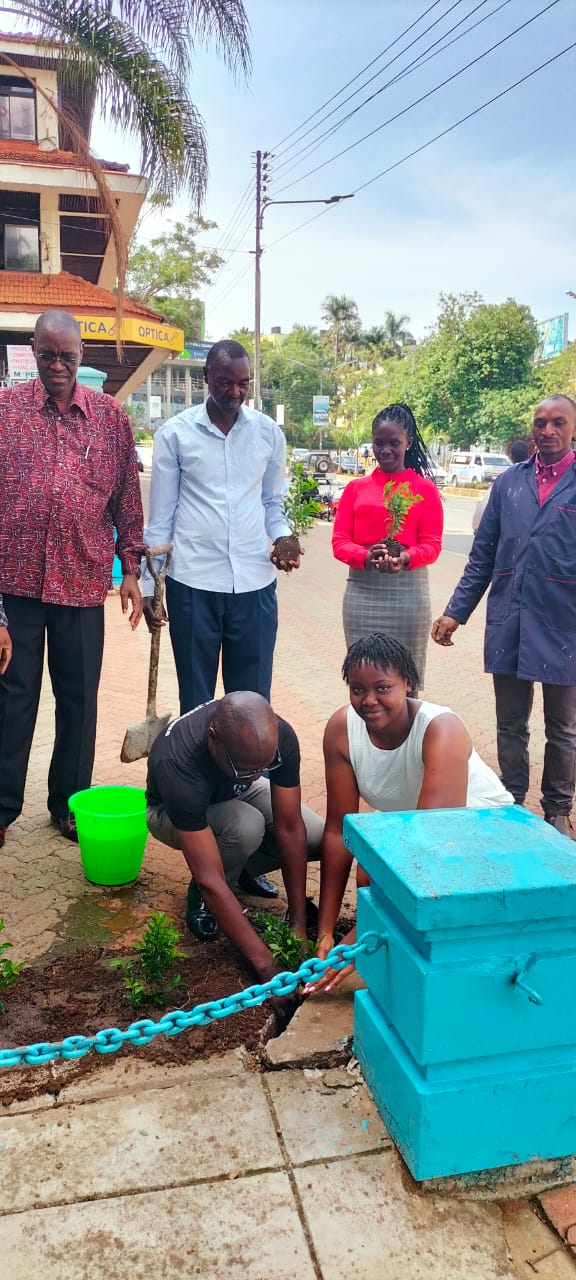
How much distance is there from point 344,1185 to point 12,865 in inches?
77.9

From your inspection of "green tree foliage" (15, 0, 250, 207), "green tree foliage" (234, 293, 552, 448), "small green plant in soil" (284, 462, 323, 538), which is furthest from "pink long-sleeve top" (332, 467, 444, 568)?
"green tree foliage" (234, 293, 552, 448)

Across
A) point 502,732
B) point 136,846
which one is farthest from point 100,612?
point 502,732

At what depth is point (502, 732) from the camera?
12.3ft

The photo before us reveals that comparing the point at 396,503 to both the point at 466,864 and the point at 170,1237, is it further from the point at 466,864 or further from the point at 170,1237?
the point at 170,1237

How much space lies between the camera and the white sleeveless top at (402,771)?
8.02 ft

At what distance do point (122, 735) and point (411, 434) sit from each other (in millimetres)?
2355

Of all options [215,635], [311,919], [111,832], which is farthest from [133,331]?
[311,919]

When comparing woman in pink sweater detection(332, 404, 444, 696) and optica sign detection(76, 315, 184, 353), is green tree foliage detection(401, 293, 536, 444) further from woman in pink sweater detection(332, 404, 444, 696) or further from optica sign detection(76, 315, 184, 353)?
woman in pink sweater detection(332, 404, 444, 696)

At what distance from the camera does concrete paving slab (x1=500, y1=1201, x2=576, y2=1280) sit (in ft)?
5.24

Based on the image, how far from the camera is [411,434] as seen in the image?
375 centimetres

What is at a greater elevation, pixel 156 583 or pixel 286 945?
pixel 156 583

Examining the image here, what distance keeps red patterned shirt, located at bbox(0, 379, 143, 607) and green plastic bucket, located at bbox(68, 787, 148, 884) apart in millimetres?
742

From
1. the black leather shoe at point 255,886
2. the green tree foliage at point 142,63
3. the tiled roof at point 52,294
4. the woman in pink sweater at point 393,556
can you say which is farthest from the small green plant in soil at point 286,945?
the tiled roof at point 52,294

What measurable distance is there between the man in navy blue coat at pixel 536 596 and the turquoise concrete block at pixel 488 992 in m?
1.89
